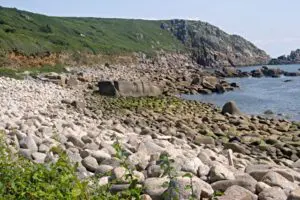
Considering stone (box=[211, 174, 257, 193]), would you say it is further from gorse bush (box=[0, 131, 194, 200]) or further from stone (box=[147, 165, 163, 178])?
gorse bush (box=[0, 131, 194, 200])

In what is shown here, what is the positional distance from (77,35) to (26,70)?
54.9 meters

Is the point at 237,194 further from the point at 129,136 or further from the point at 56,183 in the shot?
the point at 129,136

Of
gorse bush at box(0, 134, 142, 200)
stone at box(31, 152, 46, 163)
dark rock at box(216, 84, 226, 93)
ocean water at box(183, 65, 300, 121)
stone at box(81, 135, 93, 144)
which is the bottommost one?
ocean water at box(183, 65, 300, 121)

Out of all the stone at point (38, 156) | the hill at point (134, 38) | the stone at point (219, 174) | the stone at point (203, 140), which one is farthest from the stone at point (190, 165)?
the hill at point (134, 38)

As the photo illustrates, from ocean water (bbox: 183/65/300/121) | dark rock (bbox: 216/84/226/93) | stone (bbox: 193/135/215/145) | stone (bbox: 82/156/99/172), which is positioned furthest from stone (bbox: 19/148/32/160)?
dark rock (bbox: 216/84/226/93)

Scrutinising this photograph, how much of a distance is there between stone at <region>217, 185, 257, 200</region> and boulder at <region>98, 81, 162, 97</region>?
27.3 metres

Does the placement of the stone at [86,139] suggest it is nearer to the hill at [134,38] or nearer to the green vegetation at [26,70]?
the green vegetation at [26,70]

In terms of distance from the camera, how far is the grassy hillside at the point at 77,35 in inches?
2222

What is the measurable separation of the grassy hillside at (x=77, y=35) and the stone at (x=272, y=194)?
43167mm

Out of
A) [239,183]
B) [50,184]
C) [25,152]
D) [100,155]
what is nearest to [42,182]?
[50,184]

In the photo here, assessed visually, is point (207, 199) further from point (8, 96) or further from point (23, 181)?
point (8, 96)

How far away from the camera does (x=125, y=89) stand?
1378 inches

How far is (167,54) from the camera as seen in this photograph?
115 m

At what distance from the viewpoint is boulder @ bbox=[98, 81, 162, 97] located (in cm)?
3441
